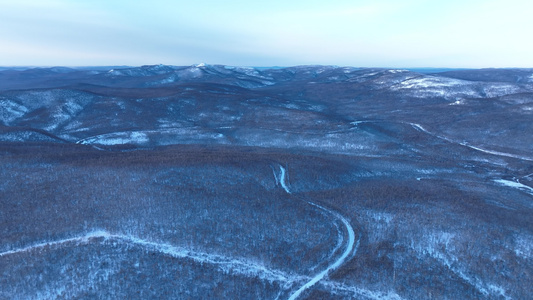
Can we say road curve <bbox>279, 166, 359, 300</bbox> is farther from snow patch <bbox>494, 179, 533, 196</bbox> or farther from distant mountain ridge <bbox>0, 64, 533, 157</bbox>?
distant mountain ridge <bbox>0, 64, 533, 157</bbox>

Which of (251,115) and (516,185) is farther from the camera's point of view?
(251,115)

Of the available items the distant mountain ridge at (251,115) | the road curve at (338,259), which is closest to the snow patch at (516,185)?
the distant mountain ridge at (251,115)

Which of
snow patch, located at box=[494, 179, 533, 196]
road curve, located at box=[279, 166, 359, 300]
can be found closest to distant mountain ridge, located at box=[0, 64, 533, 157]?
snow patch, located at box=[494, 179, 533, 196]

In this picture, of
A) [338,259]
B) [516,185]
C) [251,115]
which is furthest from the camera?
[251,115]

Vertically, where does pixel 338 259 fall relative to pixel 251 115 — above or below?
below

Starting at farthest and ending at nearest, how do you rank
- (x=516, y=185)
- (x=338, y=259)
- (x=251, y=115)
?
1. (x=251, y=115)
2. (x=516, y=185)
3. (x=338, y=259)

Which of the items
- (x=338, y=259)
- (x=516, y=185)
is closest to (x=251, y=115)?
(x=516, y=185)

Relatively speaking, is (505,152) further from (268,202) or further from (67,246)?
(67,246)

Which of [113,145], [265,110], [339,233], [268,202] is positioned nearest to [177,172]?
[268,202]

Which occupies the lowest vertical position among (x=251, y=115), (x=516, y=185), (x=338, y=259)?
(x=338, y=259)

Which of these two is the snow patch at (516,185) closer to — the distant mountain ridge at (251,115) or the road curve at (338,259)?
the distant mountain ridge at (251,115)

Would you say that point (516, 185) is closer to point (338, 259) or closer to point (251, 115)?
point (338, 259)
